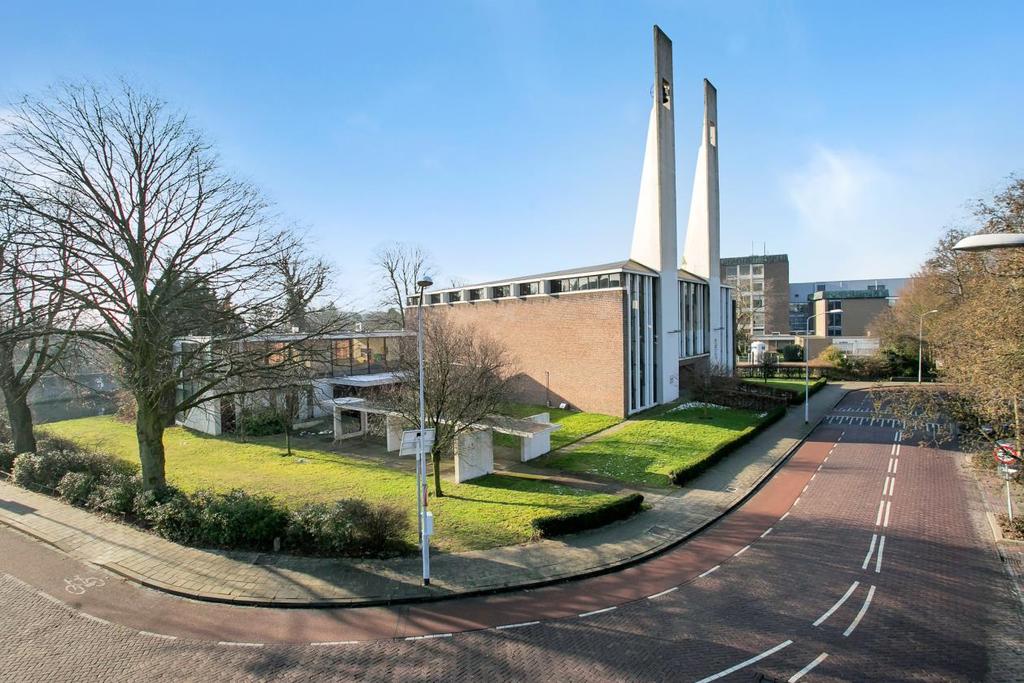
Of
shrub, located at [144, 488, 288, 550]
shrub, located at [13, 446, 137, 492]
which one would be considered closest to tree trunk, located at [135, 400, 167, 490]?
shrub, located at [144, 488, 288, 550]

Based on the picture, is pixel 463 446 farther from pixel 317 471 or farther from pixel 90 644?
pixel 90 644

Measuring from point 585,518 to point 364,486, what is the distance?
8425mm

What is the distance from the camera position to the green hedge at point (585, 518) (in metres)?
13.5

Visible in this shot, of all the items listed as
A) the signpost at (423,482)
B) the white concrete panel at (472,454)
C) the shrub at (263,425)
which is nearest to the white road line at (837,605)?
the signpost at (423,482)

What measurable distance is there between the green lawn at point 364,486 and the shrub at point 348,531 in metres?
1.37

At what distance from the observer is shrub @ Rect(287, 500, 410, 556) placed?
12.0 metres

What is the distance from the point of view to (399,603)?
403 inches

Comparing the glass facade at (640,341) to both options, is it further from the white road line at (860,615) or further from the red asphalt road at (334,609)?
the white road line at (860,615)

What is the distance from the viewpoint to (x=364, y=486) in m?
18.2

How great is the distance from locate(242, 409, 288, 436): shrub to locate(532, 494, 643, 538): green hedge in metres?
19.3

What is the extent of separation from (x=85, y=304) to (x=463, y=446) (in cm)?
1195

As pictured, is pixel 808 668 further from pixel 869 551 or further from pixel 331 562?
pixel 331 562

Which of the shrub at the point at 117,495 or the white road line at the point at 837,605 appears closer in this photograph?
the white road line at the point at 837,605

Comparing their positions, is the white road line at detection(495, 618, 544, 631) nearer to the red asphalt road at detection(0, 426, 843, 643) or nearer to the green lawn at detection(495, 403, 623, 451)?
the red asphalt road at detection(0, 426, 843, 643)
